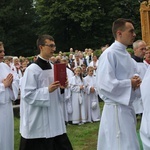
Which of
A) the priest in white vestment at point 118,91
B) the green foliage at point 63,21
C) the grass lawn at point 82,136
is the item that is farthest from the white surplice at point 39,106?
the green foliage at point 63,21

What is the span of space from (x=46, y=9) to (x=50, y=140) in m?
40.0

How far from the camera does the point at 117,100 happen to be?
175 inches

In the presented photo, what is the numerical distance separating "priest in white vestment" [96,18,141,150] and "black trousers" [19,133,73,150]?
3.19 feet

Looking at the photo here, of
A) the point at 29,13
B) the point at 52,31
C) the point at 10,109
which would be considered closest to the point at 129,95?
the point at 10,109

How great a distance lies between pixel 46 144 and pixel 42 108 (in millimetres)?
554

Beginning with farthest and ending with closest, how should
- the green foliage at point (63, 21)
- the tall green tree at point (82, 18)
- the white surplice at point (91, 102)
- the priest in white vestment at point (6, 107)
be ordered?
the green foliage at point (63, 21) → the tall green tree at point (82, 18) → the white surplice at point (91, 102) → the priest in white vestment at point (6, 107)

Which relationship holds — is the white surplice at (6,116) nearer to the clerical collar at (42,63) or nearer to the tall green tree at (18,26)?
the clerical collar at (42,63)

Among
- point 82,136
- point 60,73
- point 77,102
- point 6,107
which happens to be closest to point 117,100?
point 60,73

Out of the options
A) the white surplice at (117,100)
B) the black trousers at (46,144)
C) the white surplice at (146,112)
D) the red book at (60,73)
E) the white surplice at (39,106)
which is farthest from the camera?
the black trousers at (46,144)

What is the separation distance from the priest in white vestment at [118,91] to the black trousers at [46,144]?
974mm

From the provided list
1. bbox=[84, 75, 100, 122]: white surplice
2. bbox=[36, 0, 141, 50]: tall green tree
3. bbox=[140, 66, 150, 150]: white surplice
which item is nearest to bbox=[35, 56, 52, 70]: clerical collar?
bbox=[140, 66, 150, 150]: white surplice

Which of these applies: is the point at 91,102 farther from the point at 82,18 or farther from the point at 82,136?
the point at 82,18

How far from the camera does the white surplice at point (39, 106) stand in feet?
17.3

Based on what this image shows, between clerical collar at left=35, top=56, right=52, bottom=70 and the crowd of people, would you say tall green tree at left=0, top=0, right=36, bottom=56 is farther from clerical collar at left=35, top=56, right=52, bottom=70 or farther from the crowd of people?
clerical collar at left=35, top=56, right=52, bottom=70
